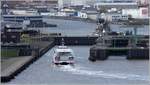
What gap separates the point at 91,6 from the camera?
155ft

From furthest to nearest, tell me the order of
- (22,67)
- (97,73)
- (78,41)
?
(78,41), (22,67), (97,73)

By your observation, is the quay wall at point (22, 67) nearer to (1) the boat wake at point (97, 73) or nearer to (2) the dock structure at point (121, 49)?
(1) the boat wake at point (97, 73)

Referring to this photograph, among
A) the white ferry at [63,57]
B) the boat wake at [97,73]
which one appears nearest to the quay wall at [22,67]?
the white ferry at [63,57]

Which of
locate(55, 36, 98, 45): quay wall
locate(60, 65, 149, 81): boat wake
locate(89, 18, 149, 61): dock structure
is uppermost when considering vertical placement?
locate(60, 65, 149, 81): boat wake

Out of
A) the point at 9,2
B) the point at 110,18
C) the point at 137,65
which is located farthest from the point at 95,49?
the point at 9,2

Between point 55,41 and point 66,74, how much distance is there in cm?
956

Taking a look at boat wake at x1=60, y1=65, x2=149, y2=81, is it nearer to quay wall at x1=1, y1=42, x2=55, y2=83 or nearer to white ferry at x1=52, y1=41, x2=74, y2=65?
white ferry at x1=52, y1=41, x2=74, y2=65

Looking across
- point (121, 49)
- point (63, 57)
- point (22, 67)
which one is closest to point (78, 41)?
point (121, 49)

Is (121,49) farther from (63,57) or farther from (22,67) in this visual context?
(22,67)

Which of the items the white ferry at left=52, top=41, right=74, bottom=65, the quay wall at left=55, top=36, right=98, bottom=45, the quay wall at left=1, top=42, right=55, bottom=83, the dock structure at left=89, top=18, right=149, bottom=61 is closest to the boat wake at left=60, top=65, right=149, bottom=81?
the white ferry at left=52, top=41, right=74, bottom=65

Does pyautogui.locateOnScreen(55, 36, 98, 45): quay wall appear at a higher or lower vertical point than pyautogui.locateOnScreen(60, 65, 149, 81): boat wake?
lower

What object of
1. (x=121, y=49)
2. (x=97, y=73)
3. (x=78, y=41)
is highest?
(x=97, y=73)

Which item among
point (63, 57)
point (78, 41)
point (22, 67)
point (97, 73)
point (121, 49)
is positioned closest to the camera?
point (97, 73)

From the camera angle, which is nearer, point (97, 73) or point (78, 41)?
point (97, 73)
